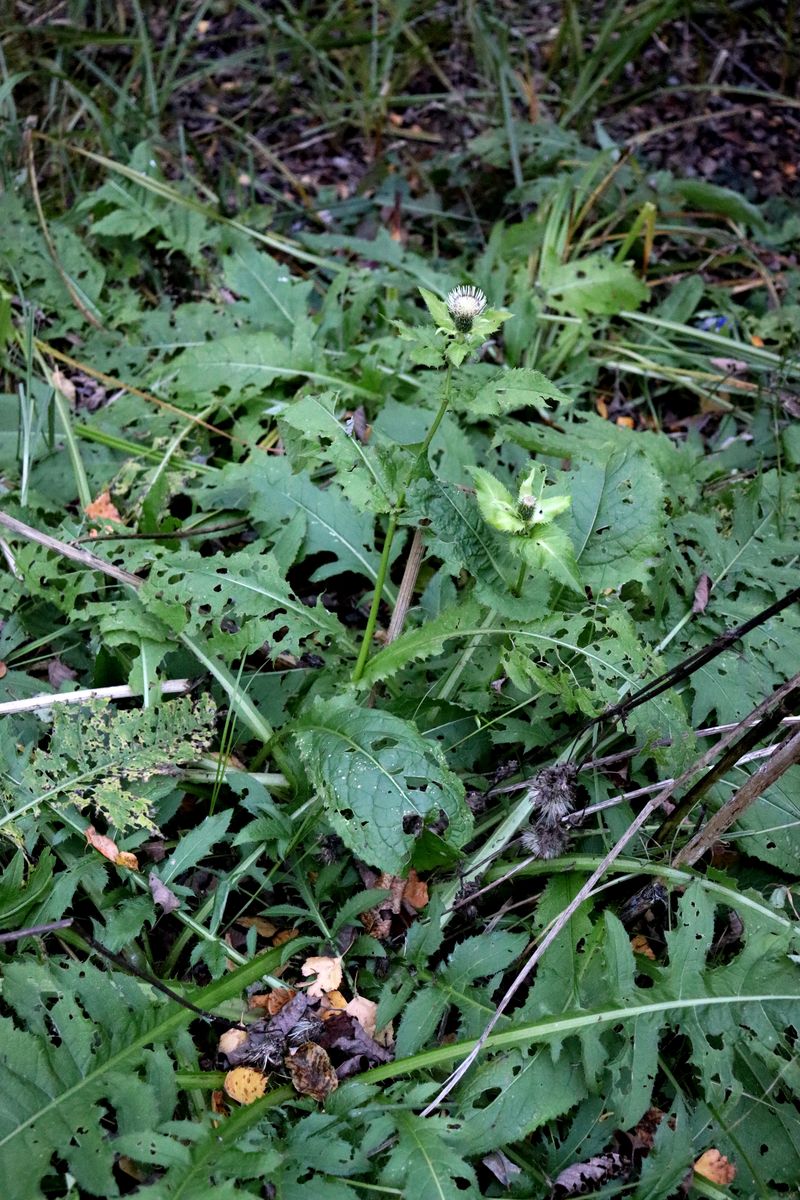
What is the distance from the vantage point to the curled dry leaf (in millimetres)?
2037

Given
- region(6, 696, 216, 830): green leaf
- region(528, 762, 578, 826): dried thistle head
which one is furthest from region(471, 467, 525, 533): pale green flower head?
region(6, 696, 216, 830): green leaf

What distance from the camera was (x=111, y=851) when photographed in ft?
6.71

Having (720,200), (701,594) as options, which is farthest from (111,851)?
(720,200)

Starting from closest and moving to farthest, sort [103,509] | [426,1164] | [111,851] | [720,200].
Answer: [426,1164]
[111,851]
[103,509]
[720,200]

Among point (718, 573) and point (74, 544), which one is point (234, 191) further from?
point (718, 573)

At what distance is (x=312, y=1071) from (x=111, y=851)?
65cm

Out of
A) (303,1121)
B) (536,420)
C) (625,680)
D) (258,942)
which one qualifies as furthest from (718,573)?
(303,1121)

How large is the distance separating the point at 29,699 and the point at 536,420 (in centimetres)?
187

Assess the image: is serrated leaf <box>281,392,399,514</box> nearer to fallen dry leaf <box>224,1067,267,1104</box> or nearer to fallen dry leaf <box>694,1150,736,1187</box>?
fallen dry leaf <box>224,1067,267,1104</box>

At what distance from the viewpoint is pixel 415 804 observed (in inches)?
73.5

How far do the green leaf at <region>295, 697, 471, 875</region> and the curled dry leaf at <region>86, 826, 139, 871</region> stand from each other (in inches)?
18.4

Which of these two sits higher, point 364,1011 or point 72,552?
point 72,552

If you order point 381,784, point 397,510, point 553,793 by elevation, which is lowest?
point 553,793

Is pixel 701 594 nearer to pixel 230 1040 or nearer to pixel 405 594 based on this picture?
pixel 405 594
